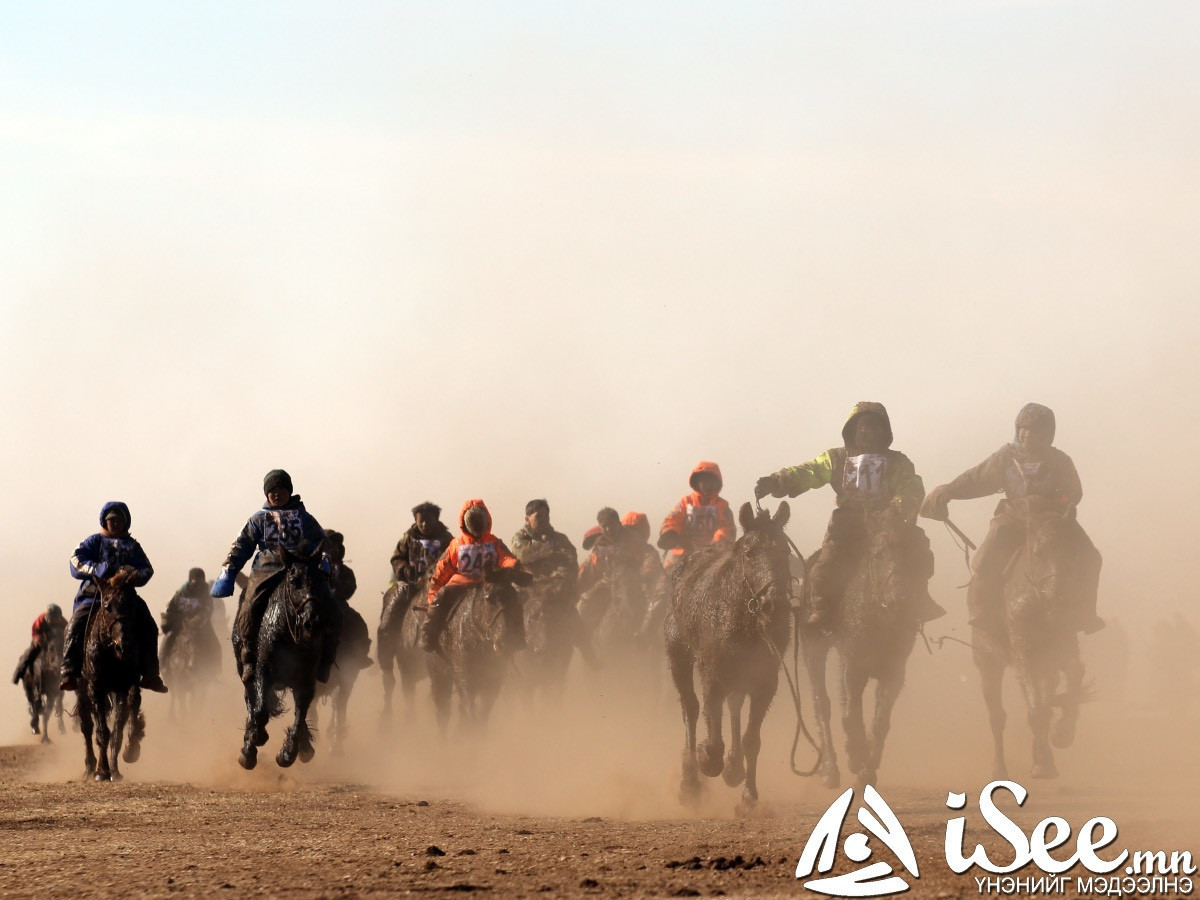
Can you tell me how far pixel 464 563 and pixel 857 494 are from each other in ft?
21.3

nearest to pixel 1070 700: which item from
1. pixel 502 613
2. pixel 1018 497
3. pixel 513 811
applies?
pixel 1018 497

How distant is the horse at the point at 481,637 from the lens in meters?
21.1

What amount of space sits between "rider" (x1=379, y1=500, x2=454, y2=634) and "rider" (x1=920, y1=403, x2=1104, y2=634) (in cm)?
829

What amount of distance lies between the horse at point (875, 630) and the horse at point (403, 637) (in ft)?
28.9

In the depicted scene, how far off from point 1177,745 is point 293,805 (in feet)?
35.0

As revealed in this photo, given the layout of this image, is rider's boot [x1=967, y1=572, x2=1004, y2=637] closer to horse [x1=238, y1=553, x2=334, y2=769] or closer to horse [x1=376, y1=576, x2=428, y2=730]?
horse [x1=238, y1=553, x2=334, y2=769]

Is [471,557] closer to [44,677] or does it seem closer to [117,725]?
[117,725]

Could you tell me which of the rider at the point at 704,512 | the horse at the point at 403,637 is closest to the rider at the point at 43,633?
the horse at the point at 403,637

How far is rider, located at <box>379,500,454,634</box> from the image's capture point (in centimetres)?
2452

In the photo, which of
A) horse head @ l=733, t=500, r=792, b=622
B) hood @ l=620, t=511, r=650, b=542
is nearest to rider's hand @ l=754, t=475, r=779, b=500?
horse head @ l=733, t=500, r=792, b=622

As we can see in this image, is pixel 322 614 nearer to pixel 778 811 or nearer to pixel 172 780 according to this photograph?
pixel 172 780

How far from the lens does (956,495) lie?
1836 cm

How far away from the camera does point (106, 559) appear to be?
18984mm

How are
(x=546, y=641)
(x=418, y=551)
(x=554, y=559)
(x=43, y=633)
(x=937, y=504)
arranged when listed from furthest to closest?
(x=43, y=633) → (x=418, y=551) → (x=554, y=559) → (x=546, y=641) → (x=937, y=504)
